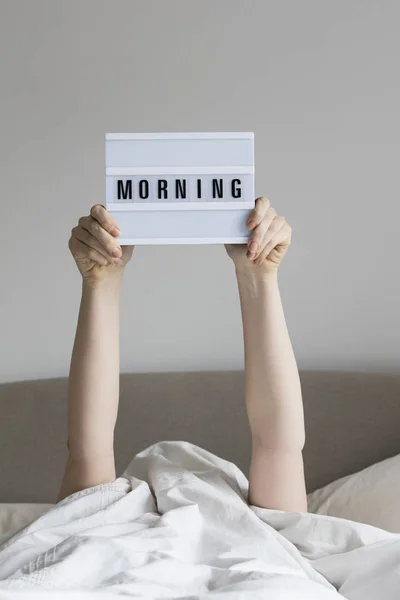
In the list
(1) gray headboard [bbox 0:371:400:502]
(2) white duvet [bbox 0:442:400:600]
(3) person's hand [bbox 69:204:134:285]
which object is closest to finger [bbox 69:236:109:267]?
(3) person's hand [bbox 69:204:134:285]

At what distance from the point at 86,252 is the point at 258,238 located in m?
0.30

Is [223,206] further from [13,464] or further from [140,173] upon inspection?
[13,464]

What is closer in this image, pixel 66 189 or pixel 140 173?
pixel 140 173

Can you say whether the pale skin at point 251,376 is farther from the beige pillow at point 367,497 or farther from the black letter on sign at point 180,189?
the beige pillow at point 367,497

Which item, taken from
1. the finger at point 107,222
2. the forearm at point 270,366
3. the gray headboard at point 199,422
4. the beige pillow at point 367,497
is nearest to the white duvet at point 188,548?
the forearm at point 270,366

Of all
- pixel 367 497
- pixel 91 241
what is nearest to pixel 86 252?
pixel 91 241

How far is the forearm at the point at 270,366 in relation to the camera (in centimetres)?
139

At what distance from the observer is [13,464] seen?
2047 millimetres

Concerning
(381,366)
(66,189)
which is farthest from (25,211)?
(381,366)

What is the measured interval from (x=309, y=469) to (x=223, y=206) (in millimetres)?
922

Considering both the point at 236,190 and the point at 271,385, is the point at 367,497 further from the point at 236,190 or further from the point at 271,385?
the point at 236,190

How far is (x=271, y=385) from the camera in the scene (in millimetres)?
1389

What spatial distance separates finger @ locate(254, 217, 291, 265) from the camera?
1.33 m

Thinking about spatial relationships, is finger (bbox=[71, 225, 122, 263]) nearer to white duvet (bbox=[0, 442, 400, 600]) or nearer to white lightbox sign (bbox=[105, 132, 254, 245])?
white lightbox sign (bbox=[105, 132, 254, 245])
